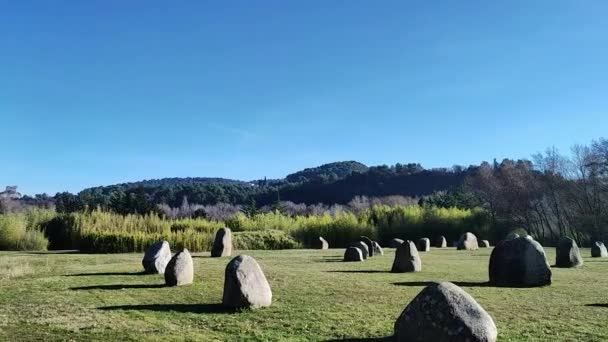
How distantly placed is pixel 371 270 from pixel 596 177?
2701cm

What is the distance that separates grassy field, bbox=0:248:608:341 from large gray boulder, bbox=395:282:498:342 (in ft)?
2.23

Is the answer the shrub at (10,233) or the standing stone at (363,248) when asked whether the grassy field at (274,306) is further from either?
the shrub at (10,233)

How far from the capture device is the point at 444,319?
6.99 meters

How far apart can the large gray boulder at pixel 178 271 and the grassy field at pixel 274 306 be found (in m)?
0.31

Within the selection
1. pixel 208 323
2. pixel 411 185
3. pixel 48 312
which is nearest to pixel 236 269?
pixel 208 323

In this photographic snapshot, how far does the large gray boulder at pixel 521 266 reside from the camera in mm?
13250

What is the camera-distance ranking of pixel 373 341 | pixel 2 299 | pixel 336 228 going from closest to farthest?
1. pixel 373 341
2. pixel 2 299
3. pixel 336 228

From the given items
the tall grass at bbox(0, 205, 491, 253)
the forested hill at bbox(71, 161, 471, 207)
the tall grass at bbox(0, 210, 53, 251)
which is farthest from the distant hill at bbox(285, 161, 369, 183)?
the tall grass at bbox(0, 210, 53, 251)

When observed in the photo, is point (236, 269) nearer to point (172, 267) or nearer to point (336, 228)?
point (172, 267)

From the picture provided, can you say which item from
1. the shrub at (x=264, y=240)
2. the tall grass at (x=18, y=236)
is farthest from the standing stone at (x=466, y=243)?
the tall grass at (x=18, y=236)

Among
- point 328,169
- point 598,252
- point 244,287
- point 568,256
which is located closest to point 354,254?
point 568,256

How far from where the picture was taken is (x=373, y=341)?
7.52 m

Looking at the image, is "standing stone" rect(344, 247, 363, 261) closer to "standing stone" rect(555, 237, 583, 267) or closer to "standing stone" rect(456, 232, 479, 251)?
"standing stone" rect(555, 237, 583, 267)

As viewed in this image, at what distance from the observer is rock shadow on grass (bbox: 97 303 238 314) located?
964 centimetres
